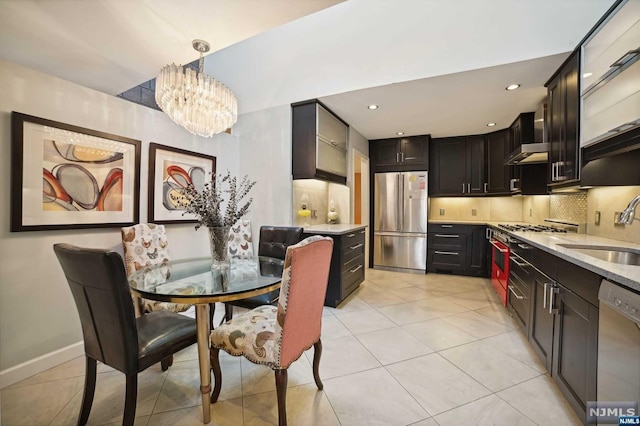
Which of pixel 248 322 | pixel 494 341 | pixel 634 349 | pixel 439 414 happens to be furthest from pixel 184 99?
pixel 494 341

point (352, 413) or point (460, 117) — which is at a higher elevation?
point (460, 117)

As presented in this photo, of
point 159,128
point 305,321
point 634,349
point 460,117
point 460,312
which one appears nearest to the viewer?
point 634,349

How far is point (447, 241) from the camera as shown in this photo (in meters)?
4.48

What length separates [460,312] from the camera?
9.58 feet

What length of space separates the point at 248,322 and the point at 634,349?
1743mm

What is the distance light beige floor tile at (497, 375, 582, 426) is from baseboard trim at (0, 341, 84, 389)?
3.09m

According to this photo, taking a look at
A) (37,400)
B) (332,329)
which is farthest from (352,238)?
(37,400)

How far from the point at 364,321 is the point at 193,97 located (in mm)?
2538

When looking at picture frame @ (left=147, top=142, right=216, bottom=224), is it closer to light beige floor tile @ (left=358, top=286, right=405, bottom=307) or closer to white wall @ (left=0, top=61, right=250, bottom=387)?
white wall @ (left=0, top=61, right=250, bottom=387)

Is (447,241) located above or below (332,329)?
above

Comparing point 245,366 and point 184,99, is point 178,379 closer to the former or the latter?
point 245,366

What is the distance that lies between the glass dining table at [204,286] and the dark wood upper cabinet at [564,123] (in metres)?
2.63

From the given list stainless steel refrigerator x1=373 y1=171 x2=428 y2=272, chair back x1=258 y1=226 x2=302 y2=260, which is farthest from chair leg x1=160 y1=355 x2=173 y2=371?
stainless steel refrigerator x1=373 y1=171 x2=428 y2=272

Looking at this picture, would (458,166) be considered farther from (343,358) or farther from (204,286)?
(204,286)
